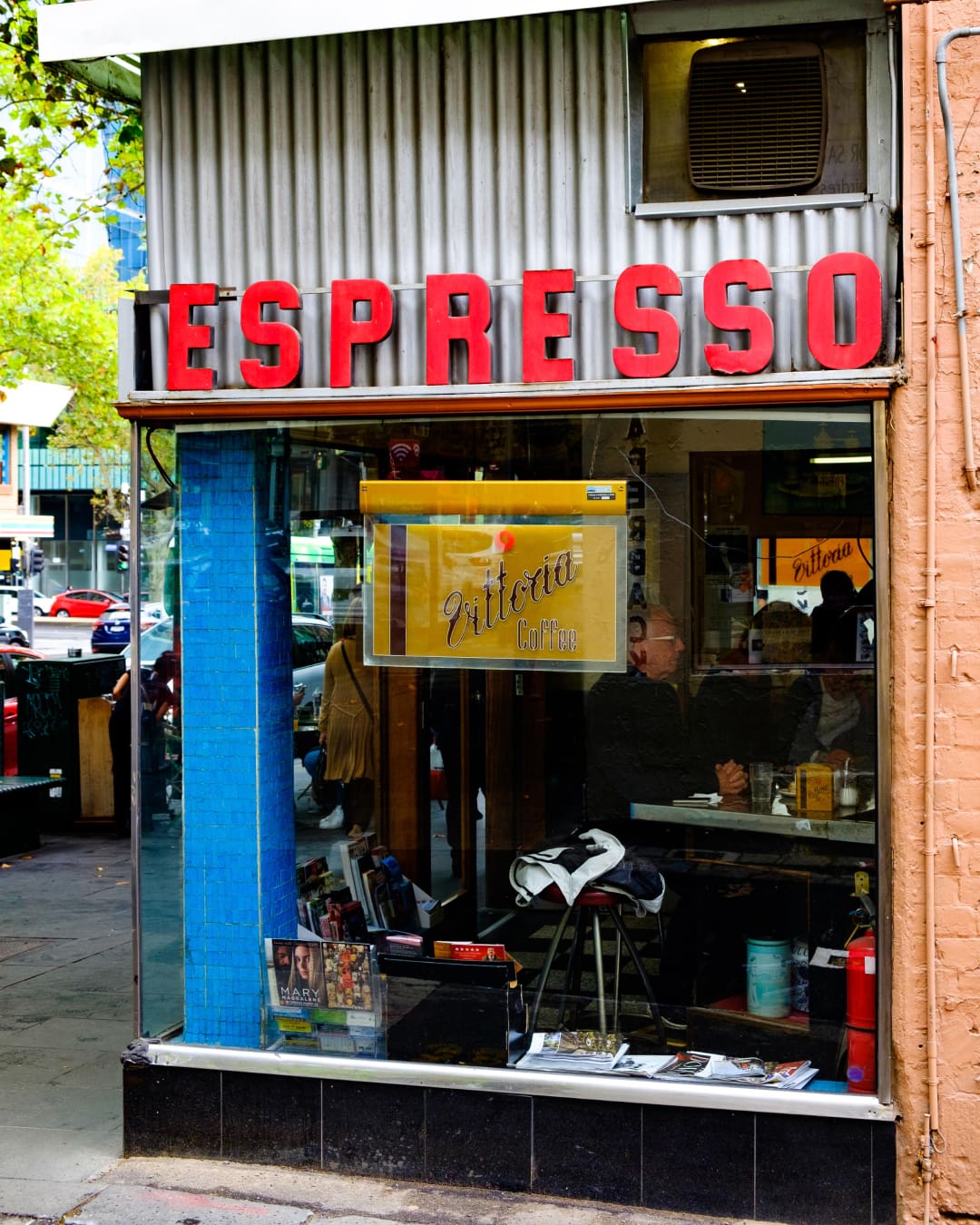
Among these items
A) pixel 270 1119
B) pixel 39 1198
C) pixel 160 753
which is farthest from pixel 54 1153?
pixel 160 753

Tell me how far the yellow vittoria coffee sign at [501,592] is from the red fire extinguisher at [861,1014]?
142 centimetres

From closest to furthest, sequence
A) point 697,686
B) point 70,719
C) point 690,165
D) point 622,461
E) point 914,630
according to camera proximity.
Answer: point 914,630
point 690,165
point 622,461
point 697,686
point 70,719

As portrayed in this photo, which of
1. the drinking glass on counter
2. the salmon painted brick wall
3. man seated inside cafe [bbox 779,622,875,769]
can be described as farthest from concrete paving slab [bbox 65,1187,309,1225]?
man seated inside cafe [bbox 779,622,875,769]

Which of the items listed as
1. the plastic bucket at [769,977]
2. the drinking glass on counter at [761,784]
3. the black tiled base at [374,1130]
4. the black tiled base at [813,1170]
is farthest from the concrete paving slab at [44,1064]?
the drinking glass on counter at [761,784]

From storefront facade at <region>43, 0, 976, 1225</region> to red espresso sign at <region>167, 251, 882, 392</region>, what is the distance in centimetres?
1

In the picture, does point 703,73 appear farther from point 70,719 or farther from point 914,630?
point 70,719

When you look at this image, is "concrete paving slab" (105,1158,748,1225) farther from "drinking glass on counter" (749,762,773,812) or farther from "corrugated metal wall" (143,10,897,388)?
"corrugated metal wall" (143,10,897,388)

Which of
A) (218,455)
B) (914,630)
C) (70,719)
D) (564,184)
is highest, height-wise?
(564,184)

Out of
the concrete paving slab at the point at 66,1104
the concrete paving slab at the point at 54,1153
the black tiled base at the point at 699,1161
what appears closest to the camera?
the black tiled base at the point at 699,1161

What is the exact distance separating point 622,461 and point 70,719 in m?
8.03

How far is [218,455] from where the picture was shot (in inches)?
218

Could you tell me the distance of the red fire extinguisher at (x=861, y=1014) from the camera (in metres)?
4.88

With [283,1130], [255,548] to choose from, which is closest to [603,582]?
[255,548]

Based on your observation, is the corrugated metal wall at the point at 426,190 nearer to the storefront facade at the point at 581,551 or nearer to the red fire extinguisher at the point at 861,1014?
the storefront facade at the point at 581,551
